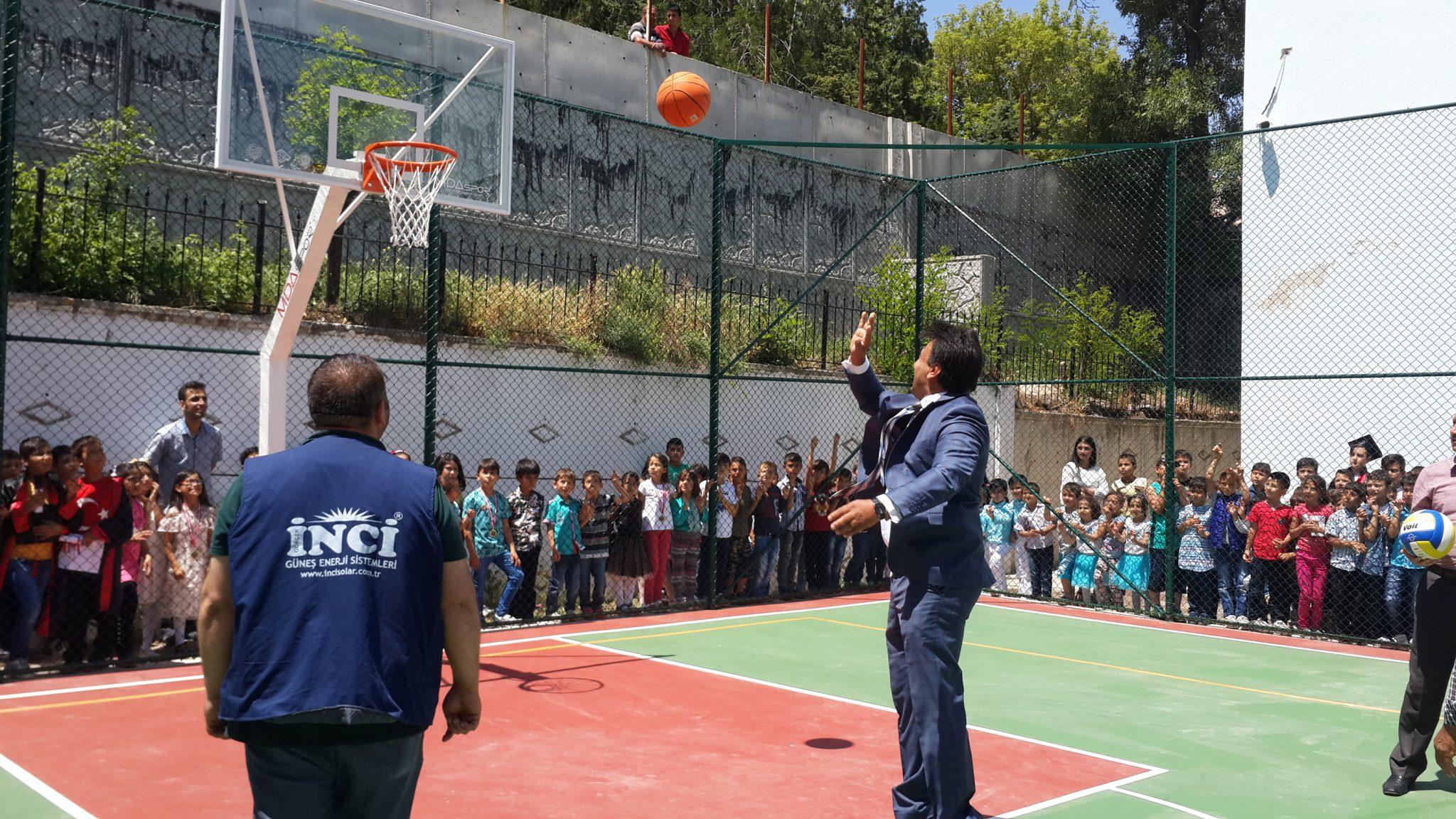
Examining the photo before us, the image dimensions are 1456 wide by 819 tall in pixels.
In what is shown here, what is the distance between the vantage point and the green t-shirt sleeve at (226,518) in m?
3.19

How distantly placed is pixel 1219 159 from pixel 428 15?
55.3 feet

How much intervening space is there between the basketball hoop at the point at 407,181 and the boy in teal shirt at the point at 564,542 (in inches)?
143

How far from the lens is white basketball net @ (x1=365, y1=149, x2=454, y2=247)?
8695 millimetres

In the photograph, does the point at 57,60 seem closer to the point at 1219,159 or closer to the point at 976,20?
the point at 1219,159

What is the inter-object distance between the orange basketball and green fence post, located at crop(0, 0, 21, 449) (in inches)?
250

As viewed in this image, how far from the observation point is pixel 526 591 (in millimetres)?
11852

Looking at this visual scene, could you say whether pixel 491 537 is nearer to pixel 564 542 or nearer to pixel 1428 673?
pixel 564 542

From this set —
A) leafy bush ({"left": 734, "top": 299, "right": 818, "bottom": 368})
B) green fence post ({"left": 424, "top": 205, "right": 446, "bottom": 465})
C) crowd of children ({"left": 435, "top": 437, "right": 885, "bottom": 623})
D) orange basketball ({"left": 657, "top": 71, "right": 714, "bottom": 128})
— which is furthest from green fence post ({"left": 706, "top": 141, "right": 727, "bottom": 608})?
leafy bush ({"left": 734, "top": 299, "right": 818, "bottom": 368})

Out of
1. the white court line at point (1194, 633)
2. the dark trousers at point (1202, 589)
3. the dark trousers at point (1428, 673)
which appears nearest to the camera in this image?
the dark trousers at point (1428, 673)

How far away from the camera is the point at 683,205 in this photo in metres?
19.7

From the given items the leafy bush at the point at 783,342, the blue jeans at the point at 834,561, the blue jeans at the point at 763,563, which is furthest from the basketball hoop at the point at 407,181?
the leafy bush at the point at 783,342

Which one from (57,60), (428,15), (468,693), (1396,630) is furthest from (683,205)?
(468,693)

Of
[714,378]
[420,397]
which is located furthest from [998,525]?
[420,397]

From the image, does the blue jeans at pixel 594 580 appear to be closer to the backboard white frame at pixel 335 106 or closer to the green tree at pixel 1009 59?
the backboard white frame at pixel 335 106
